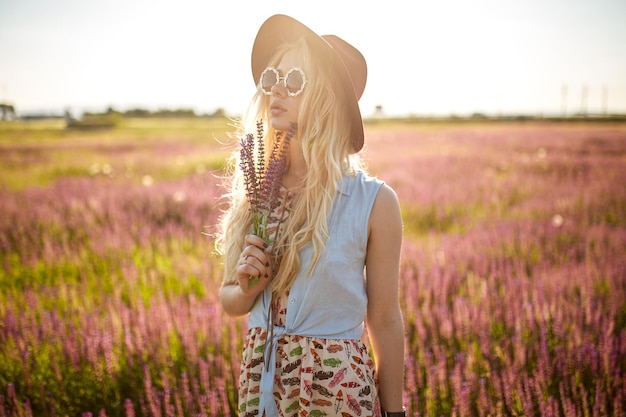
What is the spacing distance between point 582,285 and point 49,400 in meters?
3.80

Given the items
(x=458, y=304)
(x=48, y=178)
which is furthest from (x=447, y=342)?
(x=48, y=178)

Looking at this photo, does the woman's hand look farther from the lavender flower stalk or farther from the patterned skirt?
the patterned skirt

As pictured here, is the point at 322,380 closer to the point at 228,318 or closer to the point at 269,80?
the point at 269,80

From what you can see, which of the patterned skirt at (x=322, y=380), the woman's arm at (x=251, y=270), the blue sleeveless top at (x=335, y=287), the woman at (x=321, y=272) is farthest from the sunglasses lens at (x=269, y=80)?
the patterned skirt at (x=322, y=380)

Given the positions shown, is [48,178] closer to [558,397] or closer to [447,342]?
[447,342]

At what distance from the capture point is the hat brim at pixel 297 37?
5.29ft

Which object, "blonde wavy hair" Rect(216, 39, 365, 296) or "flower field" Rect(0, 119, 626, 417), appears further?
"flower field" Rect(0, 119, 626, 417)

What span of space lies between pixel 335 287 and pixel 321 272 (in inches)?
2.9

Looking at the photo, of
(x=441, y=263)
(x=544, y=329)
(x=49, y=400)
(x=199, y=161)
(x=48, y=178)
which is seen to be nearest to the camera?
(x=49, y=400)

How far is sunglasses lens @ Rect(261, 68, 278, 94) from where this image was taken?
1649mm

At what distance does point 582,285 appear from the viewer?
3490 millimetres

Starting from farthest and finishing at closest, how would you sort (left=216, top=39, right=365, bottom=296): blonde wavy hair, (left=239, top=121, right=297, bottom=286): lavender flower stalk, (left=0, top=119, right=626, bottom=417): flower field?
(left=0, top=119, right=626, bottom=417): flower field < (left=216, top=39, right=365, bottom=296): blonde wavy hair < (left=239, top=121, right=297, bottom=286): lavender flower stalk

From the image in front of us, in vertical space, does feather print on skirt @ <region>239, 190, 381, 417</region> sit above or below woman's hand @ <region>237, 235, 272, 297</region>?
below

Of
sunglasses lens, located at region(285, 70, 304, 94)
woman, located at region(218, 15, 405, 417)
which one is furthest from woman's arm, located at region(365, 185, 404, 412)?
sunglasses lens, located at region(285, 70, 304, 94)
